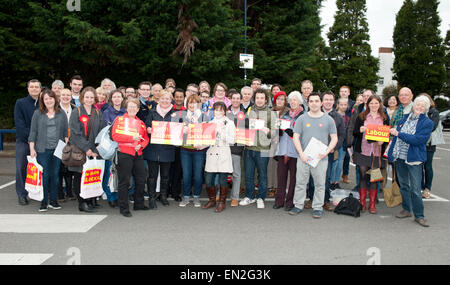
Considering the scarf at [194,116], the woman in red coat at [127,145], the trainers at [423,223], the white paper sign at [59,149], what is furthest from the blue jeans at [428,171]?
the white paper sign at [59,149]

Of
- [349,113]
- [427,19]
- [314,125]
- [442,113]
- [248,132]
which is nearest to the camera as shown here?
[314,125]

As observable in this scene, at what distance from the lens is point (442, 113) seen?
90.2 ft

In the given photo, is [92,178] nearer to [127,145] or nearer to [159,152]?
[127,145]

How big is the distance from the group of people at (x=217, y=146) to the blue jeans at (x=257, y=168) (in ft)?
0.06

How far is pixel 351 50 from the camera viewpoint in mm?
42969

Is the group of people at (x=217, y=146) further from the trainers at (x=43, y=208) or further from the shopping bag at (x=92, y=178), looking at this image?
the shopping bag at (x=92, y=178)

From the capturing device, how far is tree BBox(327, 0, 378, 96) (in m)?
42.2

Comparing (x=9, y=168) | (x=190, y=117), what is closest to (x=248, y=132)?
(x=190, y=117)

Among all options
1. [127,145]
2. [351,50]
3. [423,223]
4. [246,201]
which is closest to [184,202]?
[246,201]

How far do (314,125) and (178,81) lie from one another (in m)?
8.37

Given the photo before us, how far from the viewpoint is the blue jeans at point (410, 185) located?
5.82 metres

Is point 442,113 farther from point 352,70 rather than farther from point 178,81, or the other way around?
point 178,81

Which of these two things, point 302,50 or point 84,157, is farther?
point 302,50

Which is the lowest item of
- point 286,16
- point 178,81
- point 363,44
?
point 178,81
